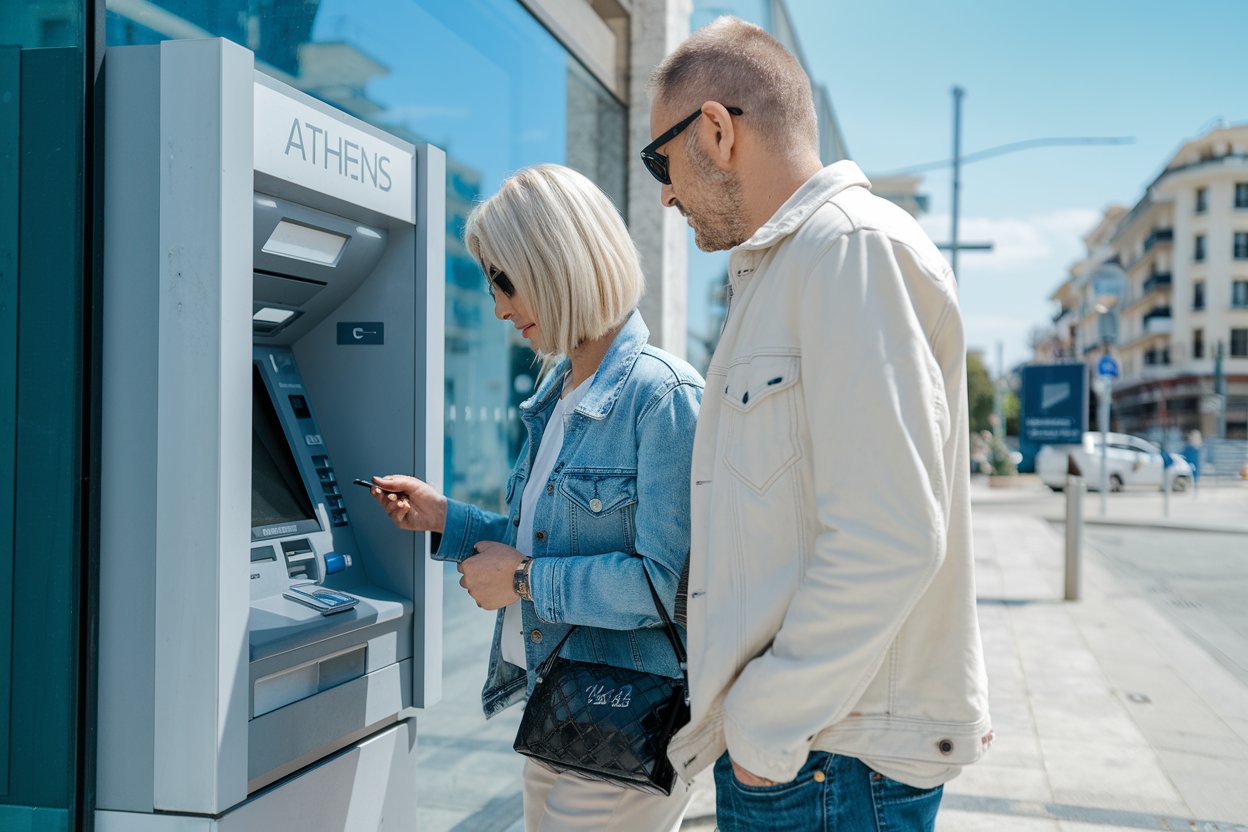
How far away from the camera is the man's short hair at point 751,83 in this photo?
159 centimetres

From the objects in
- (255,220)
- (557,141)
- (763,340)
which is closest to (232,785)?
(255,220)

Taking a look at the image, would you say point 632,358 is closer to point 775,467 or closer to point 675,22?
point 775,467

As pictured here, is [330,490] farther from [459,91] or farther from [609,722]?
[459,91]

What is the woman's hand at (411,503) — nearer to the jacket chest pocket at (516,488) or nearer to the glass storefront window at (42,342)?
the jacket chest pocket at (516,488)

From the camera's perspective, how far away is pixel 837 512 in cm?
129

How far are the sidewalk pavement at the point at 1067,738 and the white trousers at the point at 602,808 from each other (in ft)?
5.30

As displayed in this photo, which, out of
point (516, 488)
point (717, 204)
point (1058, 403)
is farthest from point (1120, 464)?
point (717, 204)

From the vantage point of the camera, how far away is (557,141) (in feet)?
16.9

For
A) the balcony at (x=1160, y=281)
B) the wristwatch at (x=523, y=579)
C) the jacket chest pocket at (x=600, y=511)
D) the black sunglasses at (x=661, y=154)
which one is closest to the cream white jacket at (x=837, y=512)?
the black sunglasses at (x=661, y=154)

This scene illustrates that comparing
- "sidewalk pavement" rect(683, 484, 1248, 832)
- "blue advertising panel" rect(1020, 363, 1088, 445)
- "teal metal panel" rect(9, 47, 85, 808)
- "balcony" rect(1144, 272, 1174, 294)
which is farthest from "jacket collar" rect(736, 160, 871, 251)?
"balcony" rect(1144, 272, 1174, 294)

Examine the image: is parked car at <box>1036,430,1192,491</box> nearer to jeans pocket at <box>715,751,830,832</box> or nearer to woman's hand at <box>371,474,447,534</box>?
woman's hand at <box>371,474,447,534</box>

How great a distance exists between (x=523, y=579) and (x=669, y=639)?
0.94 feet

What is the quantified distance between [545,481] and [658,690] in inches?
18.4

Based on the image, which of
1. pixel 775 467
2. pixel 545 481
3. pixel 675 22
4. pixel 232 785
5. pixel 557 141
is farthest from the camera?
pixel 675 22
